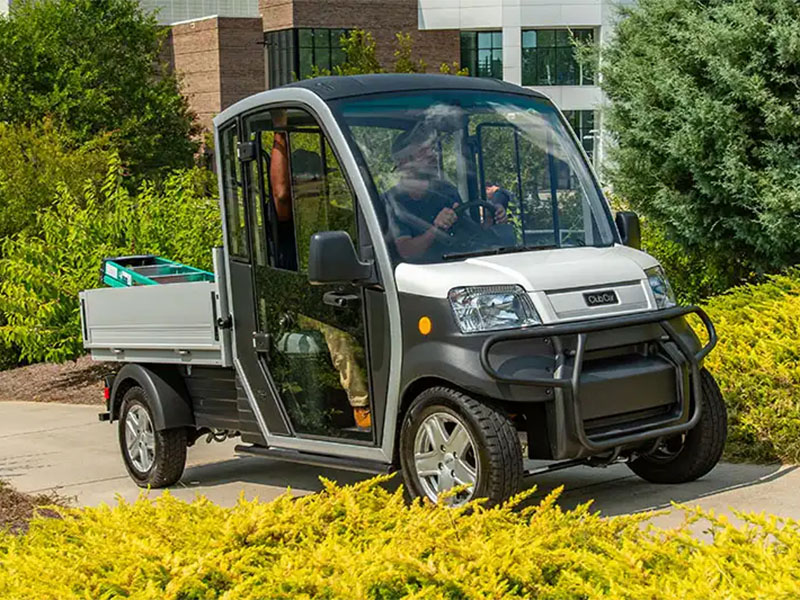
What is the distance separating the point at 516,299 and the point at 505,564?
9.70ft

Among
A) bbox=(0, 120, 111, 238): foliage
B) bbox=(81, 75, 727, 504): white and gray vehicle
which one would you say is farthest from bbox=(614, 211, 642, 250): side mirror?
bbox=(0, 120, 111, 238): foliage

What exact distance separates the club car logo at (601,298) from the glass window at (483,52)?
5810 centimetres

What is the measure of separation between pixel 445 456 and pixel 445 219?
1312 millimetres

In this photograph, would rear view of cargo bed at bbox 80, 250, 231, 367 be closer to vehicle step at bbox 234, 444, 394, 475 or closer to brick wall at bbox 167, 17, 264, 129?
vehicle step at bbox 234, 444, 394, 475

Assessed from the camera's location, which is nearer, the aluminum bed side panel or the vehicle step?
A: the vehicle step

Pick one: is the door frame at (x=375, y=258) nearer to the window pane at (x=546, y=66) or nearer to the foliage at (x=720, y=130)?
the foliage at (x=720, y=130)

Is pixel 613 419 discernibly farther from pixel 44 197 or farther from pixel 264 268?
pixel 44 197

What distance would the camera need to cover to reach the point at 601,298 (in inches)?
290

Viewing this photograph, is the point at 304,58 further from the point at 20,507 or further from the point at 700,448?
the point at 700,448

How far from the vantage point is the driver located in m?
7.52

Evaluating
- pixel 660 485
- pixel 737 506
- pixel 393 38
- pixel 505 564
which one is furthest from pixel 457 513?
pixel 393 38

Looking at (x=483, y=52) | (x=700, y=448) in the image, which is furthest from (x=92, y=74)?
(x=700, y=448)

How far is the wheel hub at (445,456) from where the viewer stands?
7.09 m

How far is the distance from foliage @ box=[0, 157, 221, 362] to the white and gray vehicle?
5.70 metres
